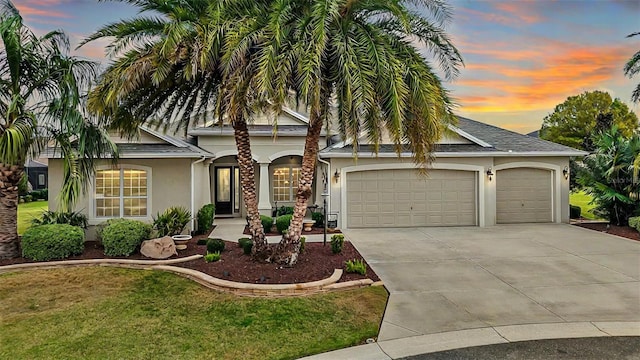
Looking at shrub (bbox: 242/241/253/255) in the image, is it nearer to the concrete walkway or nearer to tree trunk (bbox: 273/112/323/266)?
tree trunk (bbox: 273/112/323/266)

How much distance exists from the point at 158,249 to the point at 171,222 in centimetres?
174

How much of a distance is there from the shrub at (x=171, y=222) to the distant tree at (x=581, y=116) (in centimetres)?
3482

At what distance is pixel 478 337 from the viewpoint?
5.66 m

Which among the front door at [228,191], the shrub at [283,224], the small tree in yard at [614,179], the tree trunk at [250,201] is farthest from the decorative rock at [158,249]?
the small tree in yard at [614,179]

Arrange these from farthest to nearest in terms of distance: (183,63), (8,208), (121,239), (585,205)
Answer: (585,205) → (121,239) → (8,208) → (183,63)

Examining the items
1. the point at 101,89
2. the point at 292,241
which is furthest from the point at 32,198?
the point at 292,241

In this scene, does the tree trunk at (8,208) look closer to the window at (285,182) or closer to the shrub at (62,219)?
the shrub at (62,219)

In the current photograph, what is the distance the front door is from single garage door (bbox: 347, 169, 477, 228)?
6264mm

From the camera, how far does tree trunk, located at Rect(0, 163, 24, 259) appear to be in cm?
971

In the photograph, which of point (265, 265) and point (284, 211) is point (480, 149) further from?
point (265, 265)

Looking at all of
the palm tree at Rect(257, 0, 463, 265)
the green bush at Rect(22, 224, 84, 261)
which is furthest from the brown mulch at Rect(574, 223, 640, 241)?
the green bush at Rect(22, 224, 84, 261)

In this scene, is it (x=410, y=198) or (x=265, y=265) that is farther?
(x=410, y=198)

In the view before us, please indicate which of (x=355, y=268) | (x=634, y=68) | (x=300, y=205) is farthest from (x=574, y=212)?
(x=300, y=205)

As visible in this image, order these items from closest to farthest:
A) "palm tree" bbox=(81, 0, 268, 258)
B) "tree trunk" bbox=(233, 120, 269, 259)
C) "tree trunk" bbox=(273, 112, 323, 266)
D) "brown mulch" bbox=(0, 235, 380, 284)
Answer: "palm tree" bbox=(81, 0, 268, 258) < "brown mulch" bbox=(0, 235, 380, 284) < "tree trunk" bbox=(273, 112, 323, 266) < "tree trunk" bbox=(233, 120, 269, 259)
